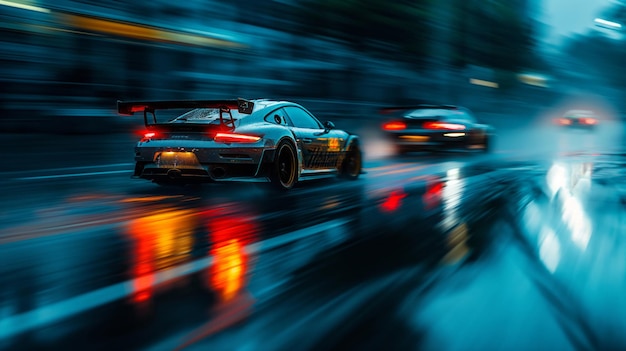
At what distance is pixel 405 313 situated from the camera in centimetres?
354

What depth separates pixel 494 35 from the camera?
4175 cm

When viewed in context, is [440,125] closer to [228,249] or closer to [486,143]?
[486,143]

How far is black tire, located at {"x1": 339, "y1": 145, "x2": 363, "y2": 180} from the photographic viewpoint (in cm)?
1115

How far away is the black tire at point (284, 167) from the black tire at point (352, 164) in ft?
6.09

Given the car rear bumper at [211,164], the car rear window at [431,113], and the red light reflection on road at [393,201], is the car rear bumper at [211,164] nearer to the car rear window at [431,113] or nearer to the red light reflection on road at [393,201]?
the red light reflection on road at [393,201]

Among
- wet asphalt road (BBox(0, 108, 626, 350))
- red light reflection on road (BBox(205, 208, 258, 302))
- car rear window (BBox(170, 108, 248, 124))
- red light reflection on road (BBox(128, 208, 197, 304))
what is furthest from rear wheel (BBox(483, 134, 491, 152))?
red light reflection on road (BBox(128, 208, 197, 304))

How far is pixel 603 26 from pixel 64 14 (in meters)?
→ 90.8

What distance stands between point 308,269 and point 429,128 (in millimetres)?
13703

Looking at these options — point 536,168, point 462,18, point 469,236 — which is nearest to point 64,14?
point 536,168

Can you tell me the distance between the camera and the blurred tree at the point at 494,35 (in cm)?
3766

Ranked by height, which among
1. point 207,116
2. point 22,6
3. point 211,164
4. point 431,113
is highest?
point 22,6

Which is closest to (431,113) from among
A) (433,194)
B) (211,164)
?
(433,194)

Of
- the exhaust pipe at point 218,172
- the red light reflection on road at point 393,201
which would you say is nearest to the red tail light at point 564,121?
the red light reflection on road at point 393,201

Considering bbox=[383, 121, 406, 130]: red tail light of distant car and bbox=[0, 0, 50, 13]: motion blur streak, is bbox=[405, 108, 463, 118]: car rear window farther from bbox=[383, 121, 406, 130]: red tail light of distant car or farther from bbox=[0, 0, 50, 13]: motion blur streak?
bbox=[0, 0, 50, 13]: motion blur streak
